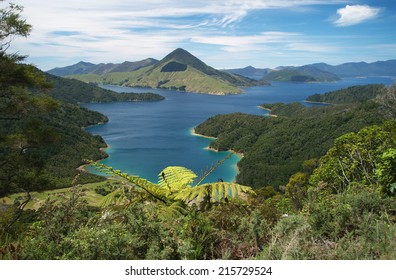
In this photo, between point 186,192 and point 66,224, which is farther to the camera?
point 186,192

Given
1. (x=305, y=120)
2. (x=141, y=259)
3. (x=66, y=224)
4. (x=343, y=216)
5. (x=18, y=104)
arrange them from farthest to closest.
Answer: (x=305, y=120) → (x=18, y=104) → (x=343, y=216) → (x=66, y=224) → (x=141, y=259)

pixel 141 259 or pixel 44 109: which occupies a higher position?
pixel 44 109

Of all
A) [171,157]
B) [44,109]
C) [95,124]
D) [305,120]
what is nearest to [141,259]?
[44,109]

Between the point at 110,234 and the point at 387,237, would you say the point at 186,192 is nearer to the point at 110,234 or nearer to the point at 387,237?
the point at 110,234

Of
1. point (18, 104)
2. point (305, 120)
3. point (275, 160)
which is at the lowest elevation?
point (275, 160)

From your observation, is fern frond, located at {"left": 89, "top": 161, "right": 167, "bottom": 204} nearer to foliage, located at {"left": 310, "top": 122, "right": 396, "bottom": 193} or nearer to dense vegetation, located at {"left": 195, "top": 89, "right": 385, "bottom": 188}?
foliage, located at {"left": 310, "top": 122, "right": 396, "bottom": 193}

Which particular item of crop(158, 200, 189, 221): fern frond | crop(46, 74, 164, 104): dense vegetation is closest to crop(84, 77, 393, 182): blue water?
crop(46, 74, 164, 104): dense vegetation

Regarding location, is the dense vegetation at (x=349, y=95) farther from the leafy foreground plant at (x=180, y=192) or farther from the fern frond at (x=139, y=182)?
the fern frond at (x=139, y=182)

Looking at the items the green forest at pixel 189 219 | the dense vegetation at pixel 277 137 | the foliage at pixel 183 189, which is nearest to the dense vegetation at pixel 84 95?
the dense vegetation at pixel 277 137
